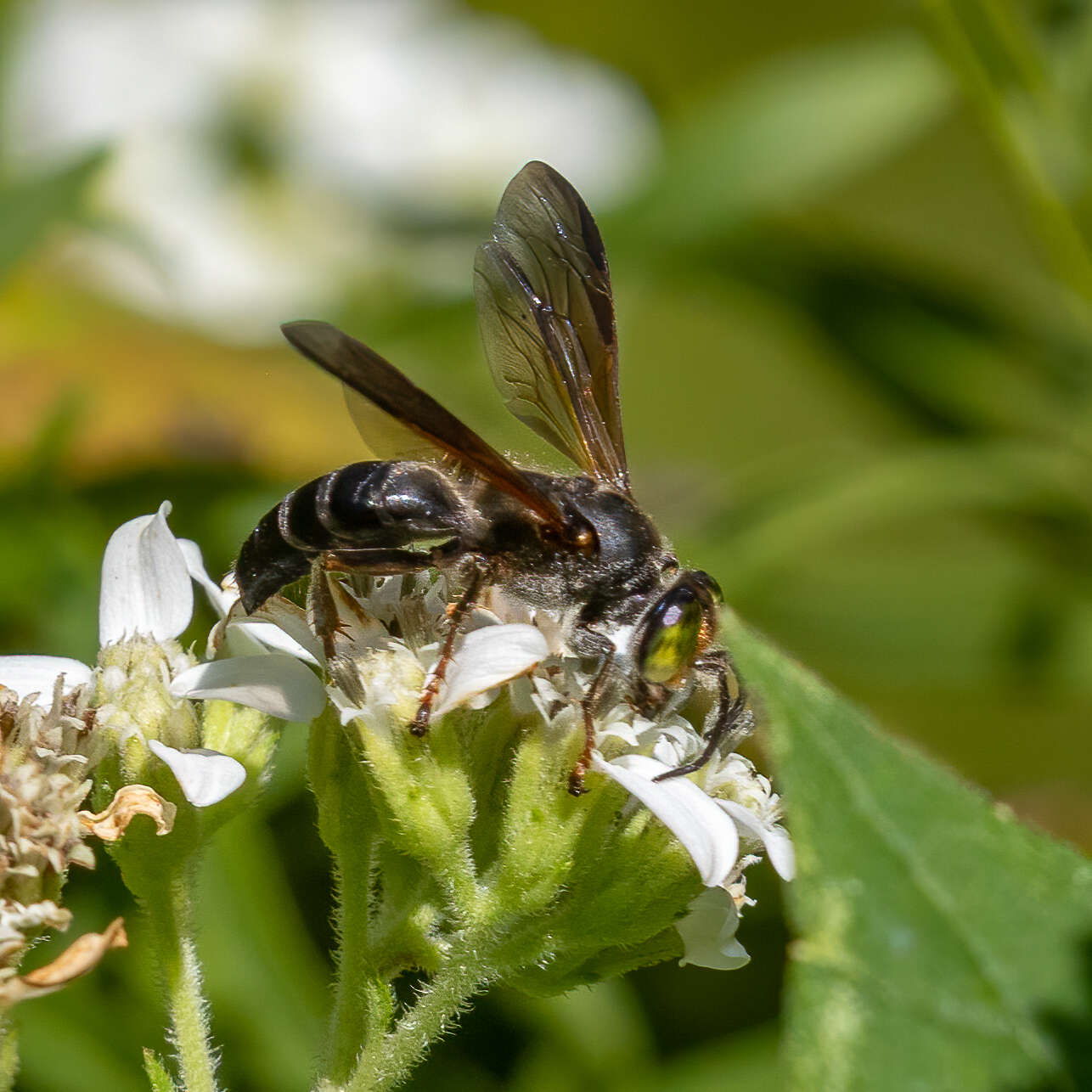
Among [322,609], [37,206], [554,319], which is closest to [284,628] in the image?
[322,609]

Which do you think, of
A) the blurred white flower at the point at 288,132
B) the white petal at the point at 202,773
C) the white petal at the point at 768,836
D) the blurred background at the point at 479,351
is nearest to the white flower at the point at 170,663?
the white petal at the point at 202,773

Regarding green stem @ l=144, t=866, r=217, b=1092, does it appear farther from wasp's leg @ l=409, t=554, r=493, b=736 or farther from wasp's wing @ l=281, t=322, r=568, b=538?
wasp's wing @ l=281, t=322, r=568, b=538

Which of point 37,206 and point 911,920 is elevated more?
point 37,206

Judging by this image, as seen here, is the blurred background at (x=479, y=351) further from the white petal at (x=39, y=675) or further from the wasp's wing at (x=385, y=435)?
the white petal at (x=39, y=675)

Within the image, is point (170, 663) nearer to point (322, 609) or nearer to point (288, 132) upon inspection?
point (322, 609)

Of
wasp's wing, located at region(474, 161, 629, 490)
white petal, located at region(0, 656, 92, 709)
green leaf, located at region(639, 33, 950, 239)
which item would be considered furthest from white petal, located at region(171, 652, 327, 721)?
green leaf, located at region(639, 33, 950, 239)
